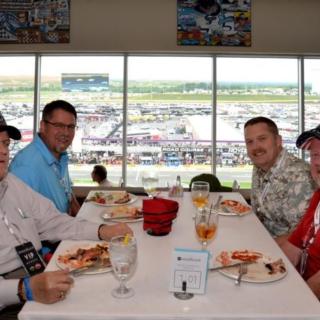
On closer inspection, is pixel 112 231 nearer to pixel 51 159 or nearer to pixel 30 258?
pixel 30 258

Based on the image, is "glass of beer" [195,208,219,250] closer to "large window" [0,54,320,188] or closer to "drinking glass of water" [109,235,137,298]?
"drinking glass of water" [109,235,137,298]

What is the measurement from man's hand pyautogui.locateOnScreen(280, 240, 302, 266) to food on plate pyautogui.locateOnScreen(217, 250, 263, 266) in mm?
526

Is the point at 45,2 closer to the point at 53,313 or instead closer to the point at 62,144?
the point at 62,144

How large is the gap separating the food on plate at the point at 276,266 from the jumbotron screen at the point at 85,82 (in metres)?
4.48

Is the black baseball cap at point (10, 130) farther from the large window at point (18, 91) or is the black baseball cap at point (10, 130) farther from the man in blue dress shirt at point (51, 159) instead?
the large window at point (18, 91)

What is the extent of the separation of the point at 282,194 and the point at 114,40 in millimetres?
3618

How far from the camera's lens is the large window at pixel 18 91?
17.9ft

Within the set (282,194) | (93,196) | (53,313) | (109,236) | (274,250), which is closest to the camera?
(53,313)

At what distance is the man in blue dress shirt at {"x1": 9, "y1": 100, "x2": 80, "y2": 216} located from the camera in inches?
94.3

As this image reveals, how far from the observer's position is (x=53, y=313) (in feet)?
3.57

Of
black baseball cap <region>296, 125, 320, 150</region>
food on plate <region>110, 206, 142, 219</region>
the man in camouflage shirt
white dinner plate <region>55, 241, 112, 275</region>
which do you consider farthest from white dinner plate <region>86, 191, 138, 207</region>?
black baseball cap <region>296, 125, 320, 150</region>

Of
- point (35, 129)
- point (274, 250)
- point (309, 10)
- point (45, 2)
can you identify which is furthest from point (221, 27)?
point (274, 250)

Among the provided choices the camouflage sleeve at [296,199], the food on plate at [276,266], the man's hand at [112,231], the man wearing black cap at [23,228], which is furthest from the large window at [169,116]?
the food on plate at [276,266]

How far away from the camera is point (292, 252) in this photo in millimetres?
1966
